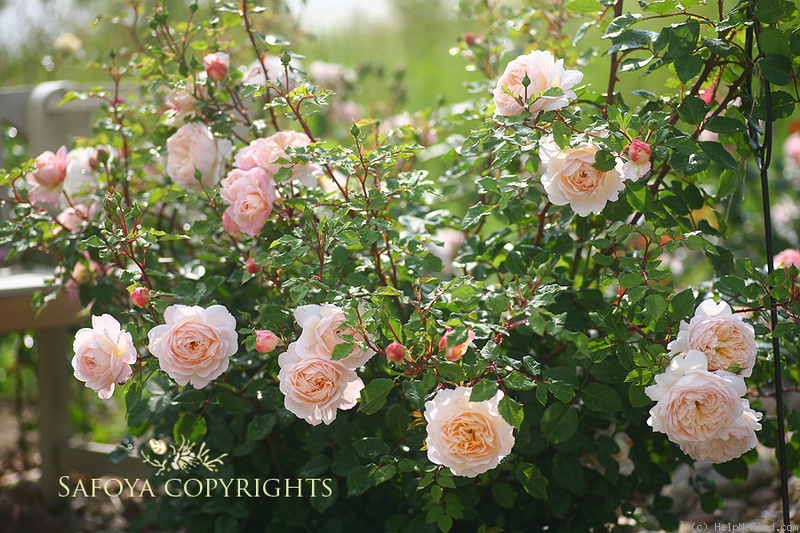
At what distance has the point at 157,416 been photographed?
4.15 ft

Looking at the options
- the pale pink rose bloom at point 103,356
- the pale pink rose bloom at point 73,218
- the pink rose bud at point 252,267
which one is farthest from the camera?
the pale pink rose bloom at point 73,218

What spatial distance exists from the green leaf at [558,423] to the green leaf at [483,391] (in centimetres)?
18

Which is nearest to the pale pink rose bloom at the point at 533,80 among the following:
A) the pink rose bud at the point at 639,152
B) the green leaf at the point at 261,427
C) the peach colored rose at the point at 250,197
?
the pink rose bud at the point at 639,152

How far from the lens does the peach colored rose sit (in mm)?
1159

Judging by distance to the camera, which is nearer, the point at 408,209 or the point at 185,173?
the point at 185,173

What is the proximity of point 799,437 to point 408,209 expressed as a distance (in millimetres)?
794

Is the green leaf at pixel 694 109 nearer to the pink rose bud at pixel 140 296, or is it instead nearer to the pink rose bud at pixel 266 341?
the pink rose bud at pixel 266 341

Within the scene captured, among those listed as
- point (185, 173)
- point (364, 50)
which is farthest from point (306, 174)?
point (364, 50)

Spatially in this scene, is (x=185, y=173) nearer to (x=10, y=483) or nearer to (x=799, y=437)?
(x=799, y=437)

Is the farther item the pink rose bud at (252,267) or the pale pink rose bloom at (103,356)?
the pink rose bud at (252,267)

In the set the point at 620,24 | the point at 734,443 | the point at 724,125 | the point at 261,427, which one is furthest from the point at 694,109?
the point at 261,427

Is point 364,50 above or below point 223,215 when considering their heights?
above

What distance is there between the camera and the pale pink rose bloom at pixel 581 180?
3.40 ft

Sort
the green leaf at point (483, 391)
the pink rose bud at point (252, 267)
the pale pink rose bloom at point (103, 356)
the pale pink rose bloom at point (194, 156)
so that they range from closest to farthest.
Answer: the green leaf at point (483, 391)
the pale pink rose bloom at point (103, 356)
the pink rose bud at point (252, 267)
the pale pink rose bloom at point (194, 156)
